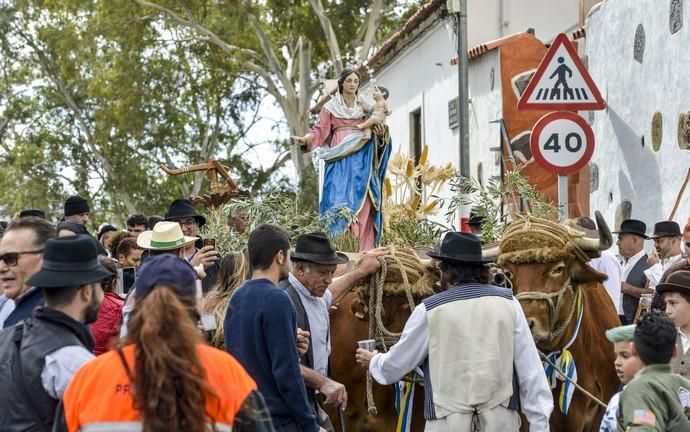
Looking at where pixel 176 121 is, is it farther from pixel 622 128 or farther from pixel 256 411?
pixel 256 411

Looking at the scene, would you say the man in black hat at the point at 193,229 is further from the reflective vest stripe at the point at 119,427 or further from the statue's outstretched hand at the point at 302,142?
the reflective vest stripe at the point at 119,427

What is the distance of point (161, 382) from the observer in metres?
4.00

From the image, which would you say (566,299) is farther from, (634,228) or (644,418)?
(634,228)

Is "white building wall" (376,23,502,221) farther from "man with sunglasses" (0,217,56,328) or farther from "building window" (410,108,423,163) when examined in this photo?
"man with sunglasses" (0,217,56,328)

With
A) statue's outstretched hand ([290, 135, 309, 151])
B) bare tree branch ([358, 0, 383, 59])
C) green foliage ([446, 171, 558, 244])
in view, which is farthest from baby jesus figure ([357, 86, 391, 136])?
bare tree branch ([358, 0, 383, 59])

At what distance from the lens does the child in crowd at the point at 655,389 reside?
18.1 ft

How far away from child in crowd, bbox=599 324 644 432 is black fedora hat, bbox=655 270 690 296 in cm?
109

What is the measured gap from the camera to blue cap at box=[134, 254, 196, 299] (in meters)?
4.30

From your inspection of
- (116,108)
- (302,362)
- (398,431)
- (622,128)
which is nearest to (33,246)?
(302,362)

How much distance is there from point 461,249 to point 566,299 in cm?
154

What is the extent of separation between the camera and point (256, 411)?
4.28m

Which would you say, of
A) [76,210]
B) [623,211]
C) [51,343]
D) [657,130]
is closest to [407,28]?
[623,211]

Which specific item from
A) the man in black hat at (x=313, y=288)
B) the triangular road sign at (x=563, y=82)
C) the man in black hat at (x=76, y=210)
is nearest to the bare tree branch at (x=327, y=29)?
the man in black hat at (x=76, y=210)

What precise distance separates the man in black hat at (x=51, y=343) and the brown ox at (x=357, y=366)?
376cm
